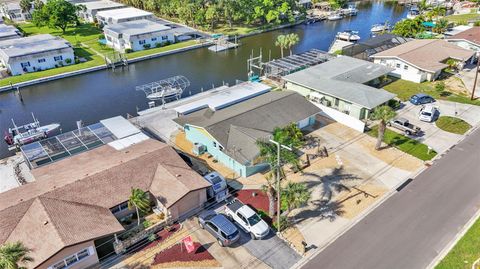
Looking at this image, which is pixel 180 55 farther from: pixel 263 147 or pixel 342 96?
pixel 263 147

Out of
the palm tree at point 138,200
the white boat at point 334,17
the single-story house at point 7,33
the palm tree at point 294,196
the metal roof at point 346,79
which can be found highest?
the single-story house at point 7,33

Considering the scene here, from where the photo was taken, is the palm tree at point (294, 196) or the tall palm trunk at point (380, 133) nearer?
the palm tree at point (294, 196)

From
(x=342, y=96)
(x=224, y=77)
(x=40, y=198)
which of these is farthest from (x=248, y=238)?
(x=224, y=77)

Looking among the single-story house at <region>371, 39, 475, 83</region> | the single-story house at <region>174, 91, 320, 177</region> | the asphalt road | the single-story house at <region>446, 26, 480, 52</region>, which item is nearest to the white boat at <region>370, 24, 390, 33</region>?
the single-story house at <region>446, 26, 480, 52</region>

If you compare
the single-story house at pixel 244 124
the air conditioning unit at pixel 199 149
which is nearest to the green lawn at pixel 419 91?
the single-story house at pixel 244 124

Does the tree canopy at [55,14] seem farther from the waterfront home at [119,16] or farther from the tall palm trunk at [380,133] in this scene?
the tall palm trunk at [380,133]

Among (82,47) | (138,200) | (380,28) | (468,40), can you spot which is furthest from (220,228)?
(380,28)

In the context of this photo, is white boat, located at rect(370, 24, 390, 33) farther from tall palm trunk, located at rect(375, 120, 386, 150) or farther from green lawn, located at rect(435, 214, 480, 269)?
green lawn, located at rect(435, 214, 480, 269)

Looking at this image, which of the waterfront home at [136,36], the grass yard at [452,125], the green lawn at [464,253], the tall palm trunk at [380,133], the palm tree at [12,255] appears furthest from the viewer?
the waterfront home at [136,36]
